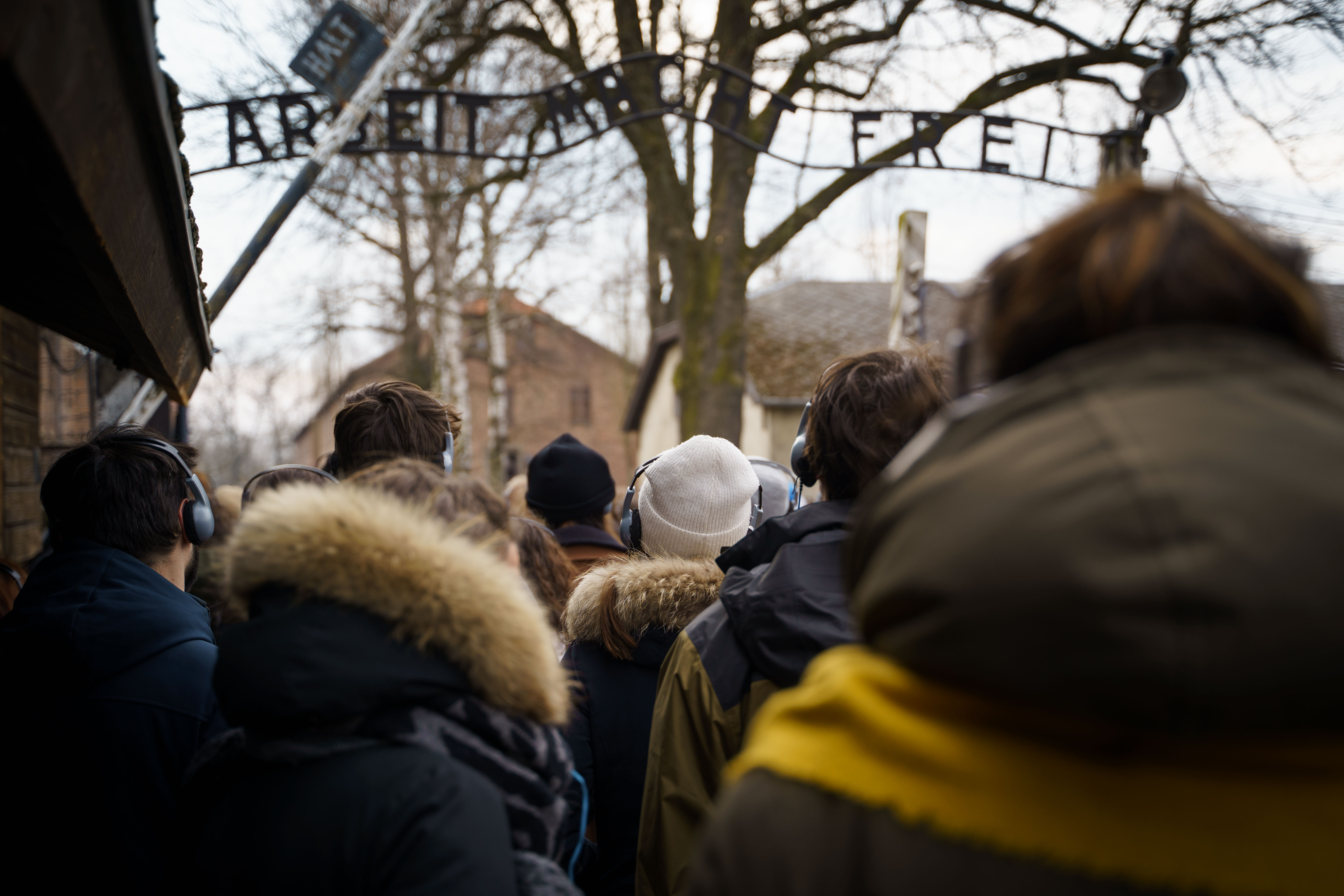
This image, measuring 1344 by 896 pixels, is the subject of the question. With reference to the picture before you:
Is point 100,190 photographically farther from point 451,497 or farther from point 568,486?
point 568,486

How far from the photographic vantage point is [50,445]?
616 centimetres

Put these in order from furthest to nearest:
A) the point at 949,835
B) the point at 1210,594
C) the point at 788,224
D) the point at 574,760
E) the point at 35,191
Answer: the point at 788,224 → the point at 574,760 → the point at 35,191 → the point at 949,835 → the point at 1210,594

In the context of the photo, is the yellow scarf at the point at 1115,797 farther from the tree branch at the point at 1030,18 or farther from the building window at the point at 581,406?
the building window at the point at 581,406

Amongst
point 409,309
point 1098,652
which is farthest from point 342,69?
point 409,309

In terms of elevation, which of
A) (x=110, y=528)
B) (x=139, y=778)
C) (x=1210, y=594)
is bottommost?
(x=139, y=778)

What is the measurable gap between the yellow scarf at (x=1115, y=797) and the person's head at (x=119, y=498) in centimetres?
221

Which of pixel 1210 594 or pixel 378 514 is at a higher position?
pixel 1210 594

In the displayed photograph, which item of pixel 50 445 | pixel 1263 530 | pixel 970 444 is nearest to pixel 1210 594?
pixel 1263 530

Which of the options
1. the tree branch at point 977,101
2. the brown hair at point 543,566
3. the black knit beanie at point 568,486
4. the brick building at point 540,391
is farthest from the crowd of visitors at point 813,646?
the brick building at point 540,391

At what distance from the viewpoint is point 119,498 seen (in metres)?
2.33

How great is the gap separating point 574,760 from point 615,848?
0.82 feet

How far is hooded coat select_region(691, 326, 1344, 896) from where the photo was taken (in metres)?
0.63

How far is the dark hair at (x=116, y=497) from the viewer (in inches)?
91.1

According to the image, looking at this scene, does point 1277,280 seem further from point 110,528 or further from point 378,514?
point 110,528
